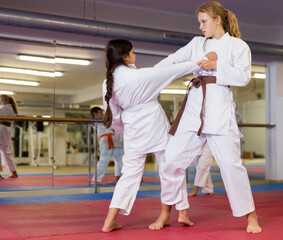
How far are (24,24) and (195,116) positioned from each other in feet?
11.1

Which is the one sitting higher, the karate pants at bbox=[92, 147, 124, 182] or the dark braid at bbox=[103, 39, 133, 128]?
the dark braid at bbox=[103, 39, 133, 128]

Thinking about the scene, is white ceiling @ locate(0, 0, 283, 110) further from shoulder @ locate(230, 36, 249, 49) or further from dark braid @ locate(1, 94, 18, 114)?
shoulder @ locate(230, 36, 249, 49)

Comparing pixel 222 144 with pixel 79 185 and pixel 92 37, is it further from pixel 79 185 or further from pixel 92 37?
pixel 92 37

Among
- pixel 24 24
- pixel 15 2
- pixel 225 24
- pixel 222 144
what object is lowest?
pixel 222 144

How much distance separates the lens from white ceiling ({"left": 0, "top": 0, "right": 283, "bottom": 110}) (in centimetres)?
596

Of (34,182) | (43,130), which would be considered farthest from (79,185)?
(43,130)

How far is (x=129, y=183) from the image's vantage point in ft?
9.52

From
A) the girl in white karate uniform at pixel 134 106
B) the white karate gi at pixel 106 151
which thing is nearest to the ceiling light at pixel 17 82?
the white karate gi at pixel 106 151

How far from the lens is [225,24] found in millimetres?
3025

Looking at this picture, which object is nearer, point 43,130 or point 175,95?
point 43,130

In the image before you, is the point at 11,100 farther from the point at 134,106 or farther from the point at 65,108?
the point at 134,106

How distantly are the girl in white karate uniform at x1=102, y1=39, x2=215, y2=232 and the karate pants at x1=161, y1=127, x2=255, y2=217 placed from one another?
0.10 meters

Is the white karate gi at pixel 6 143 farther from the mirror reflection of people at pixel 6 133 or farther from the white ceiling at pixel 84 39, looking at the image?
the white ceiling at pixel 84 39

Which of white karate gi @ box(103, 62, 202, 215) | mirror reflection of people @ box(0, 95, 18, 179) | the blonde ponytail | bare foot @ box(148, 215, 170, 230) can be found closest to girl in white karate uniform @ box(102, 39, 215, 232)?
white karate gi @ box(103, 62, 202, 215)
